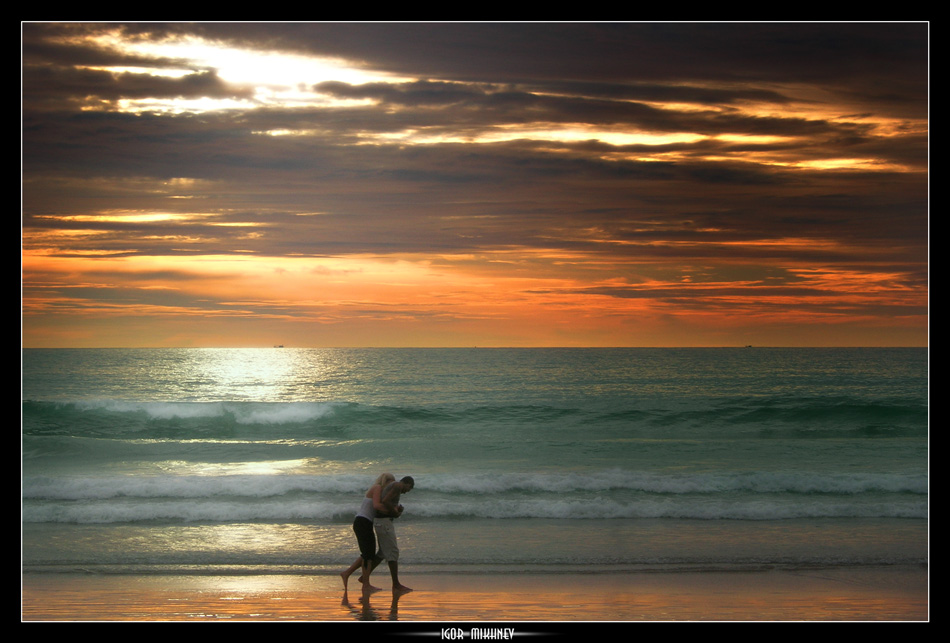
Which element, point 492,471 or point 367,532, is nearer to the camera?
point 367,532

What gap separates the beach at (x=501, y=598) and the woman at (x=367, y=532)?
0.48ft

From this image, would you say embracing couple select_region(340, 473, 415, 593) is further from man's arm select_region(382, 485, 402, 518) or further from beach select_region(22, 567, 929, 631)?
beach select_region(22, 567, 929, 631)

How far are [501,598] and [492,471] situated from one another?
4.38 meters

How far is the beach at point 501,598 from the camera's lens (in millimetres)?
4551

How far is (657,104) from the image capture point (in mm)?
6535

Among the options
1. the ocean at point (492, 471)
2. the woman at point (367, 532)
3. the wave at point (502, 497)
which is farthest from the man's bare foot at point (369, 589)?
the wave at point (502, 497)

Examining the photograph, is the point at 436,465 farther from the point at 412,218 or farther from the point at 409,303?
the point at 412,218

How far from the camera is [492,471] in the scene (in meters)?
9.22

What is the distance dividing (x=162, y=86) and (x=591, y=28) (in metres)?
3.88

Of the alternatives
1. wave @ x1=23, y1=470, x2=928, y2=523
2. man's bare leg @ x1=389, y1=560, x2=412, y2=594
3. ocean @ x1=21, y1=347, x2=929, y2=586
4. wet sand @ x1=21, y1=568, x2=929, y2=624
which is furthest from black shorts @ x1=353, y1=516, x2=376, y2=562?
wave @ x1=23, y1=470, x2=928, y2=523

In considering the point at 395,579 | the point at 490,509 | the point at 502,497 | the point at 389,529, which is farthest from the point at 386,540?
the point at 502,497

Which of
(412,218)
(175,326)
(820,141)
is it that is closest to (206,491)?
(175,326)

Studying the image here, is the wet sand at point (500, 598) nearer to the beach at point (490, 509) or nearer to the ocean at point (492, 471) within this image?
the beach at point (490, 509)

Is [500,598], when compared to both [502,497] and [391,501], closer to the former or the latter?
[391,501]
